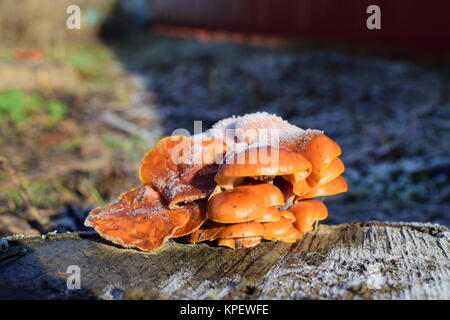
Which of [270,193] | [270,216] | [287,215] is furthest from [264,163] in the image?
[287,215]

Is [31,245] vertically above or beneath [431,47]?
beneath

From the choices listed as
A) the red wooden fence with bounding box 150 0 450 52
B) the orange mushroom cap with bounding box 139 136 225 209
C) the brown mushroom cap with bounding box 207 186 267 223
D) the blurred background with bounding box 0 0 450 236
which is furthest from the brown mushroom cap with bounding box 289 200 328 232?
the red wooden fence with bounding box 150 0 450 52

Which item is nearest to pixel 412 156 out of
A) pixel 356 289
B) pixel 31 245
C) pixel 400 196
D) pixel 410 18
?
pixel 400 196

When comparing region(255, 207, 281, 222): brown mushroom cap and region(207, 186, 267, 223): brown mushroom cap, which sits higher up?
region(207, 186, 267, 223): brown mushroom cap

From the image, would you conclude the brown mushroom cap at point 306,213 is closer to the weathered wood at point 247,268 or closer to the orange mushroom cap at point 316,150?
the weathered wood at point 247,268

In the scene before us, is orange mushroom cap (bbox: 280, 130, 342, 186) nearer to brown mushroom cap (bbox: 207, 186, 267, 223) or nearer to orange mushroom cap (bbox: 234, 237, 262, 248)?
brown mushroom cap (bbox: 207, 186, 267, 223)
